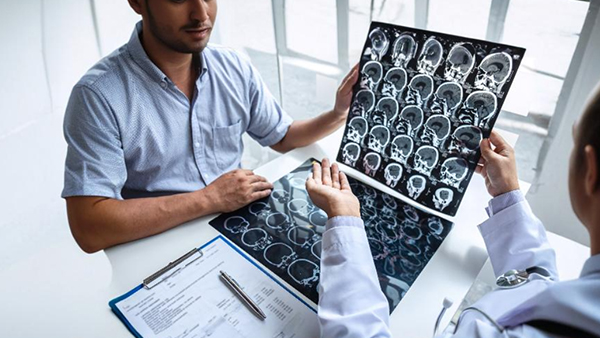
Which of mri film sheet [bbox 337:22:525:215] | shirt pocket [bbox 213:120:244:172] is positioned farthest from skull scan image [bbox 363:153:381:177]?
shirt pocket [bbox 213:120:244:172]

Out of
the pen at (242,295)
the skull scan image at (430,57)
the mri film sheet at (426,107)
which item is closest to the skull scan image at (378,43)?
the mri film sheet at (426,107)

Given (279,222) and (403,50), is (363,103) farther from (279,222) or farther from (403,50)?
(279,222)

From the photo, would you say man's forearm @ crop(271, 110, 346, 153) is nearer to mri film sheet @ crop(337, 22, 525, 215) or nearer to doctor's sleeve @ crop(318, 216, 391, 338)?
mri film sheet @ crop(337, 22, 525, 215)

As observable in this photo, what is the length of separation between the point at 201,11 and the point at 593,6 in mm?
1075

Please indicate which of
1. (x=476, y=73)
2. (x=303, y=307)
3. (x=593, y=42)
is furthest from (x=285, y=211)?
(x=593, y=42)

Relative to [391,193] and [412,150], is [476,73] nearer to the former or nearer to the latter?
[412,150]

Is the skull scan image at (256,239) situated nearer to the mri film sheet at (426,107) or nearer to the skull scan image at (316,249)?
the skull scan image at (316,249)

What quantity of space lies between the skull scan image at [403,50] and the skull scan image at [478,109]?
18cm

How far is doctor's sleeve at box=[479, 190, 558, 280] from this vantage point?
0.75 m

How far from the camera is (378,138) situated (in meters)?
1.06

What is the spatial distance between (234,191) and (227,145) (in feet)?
1.02

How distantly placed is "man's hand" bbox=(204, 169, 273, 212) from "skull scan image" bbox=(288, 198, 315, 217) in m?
0.08

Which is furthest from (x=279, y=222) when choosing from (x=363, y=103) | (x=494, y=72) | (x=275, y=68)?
(x=275, y=68)

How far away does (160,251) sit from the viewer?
86cm
